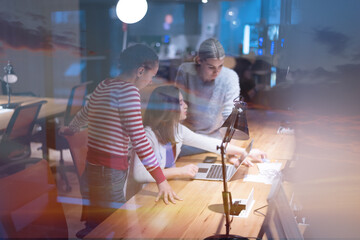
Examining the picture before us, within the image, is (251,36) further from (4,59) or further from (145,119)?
(4,59)

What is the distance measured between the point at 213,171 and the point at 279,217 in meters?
0.48

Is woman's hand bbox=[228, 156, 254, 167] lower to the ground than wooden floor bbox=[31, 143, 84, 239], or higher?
higher

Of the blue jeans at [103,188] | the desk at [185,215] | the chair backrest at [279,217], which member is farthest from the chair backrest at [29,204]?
the chair backrest at [279,217]

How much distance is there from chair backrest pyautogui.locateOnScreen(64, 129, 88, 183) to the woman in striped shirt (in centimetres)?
4

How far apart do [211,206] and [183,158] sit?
2.18ft

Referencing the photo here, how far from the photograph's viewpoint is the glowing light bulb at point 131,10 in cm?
302

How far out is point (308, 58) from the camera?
2.21 metres

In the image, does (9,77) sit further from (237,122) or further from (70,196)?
(237,122)

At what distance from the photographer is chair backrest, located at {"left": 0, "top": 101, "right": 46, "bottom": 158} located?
9.86ft

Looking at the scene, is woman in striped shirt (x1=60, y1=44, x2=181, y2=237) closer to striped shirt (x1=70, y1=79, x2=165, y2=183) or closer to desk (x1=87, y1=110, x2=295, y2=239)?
striped shirt (x1=70, y1=79, x2=165, y2=183)

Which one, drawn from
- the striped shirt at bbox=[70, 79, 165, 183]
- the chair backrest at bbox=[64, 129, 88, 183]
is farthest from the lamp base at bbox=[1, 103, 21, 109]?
the chair backrest at bbox=[64, 129, 88, 183]

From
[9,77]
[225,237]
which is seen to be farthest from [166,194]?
[9,77]

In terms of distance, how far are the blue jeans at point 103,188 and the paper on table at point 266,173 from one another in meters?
0.76

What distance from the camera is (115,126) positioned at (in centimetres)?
218
